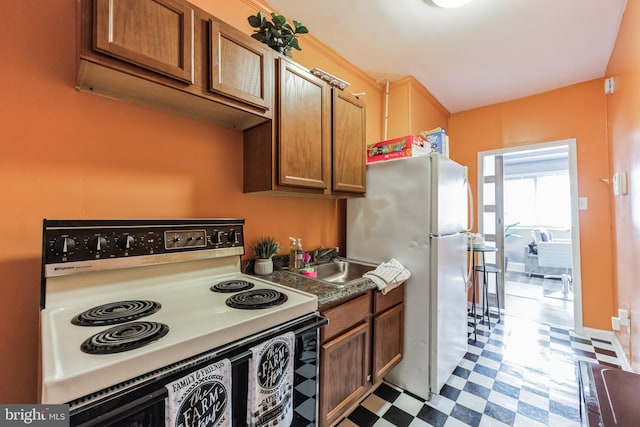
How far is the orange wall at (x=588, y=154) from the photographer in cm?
254

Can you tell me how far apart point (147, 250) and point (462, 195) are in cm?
214

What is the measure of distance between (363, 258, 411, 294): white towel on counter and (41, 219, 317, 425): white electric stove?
579 mm

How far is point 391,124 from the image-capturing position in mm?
2730

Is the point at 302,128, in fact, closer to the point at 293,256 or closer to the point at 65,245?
the point at 293,256

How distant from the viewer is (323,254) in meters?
2.05

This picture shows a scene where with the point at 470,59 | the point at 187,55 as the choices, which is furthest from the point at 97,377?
the point at 470,59

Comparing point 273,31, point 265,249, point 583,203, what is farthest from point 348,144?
point 583,203

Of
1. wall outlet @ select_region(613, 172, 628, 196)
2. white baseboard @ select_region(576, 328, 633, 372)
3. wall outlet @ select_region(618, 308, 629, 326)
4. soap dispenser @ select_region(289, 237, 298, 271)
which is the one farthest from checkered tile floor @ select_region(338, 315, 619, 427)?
wall outlet @ select_region(613, 172, 628, 196)

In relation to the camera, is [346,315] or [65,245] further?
[346,315]

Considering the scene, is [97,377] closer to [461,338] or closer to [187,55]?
[187,55]

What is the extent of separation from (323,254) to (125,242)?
1.29 m

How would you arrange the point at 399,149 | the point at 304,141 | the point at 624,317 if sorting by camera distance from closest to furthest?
the point at 304,141 → the point at 399,149 → the point at 624,317

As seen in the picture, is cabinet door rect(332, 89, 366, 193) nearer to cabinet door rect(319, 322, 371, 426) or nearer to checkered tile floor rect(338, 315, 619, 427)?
cabinet door rect(319, 322, 371, 426)

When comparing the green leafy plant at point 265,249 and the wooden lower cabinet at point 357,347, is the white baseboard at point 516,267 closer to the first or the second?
the wooden lower cabinet at point 357,347
